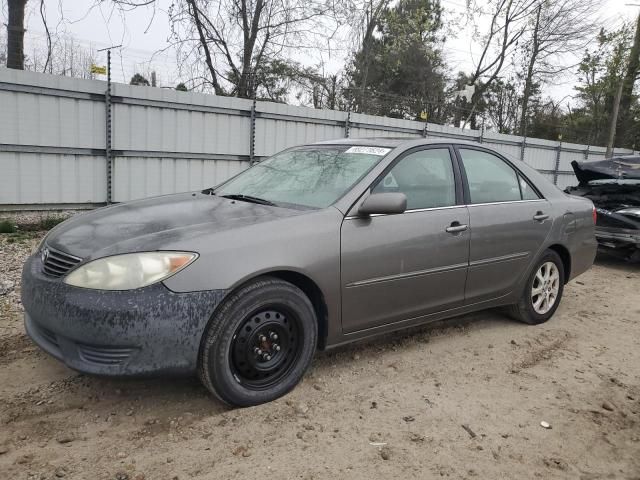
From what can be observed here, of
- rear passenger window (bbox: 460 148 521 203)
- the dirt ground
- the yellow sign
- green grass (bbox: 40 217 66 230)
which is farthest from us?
the yellow sign

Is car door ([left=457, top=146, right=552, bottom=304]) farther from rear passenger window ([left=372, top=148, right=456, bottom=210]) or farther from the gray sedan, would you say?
rear passenger window ([left=372, top=148, right=456, bottom=210])

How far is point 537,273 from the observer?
4527 mm

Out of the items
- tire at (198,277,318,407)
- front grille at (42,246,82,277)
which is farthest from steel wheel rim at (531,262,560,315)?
front grille at (42,246,82,277)

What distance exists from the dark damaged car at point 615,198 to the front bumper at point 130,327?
6.78 metres

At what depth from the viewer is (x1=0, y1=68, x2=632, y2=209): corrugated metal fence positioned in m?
7.08

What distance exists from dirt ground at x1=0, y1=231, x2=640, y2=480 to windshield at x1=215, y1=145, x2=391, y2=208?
1.16 meters

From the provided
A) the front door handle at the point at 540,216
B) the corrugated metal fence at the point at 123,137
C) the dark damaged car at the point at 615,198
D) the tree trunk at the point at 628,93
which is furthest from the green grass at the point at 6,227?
the tree trunk at the point at 628,93

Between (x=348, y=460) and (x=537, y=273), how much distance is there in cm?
285

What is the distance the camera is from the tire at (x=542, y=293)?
451 centimetres

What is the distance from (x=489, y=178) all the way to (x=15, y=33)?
26.7 ft

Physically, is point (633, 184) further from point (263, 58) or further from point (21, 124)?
point (263, 58)

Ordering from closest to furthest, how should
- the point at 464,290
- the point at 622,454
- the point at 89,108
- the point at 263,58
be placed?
the point at 622,454, the point at 464,290, the point at 89,108, the point at 263,58

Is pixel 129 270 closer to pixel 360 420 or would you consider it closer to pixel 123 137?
pixel 360 420

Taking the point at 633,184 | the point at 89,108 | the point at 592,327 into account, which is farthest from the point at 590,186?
the point at 89,108
